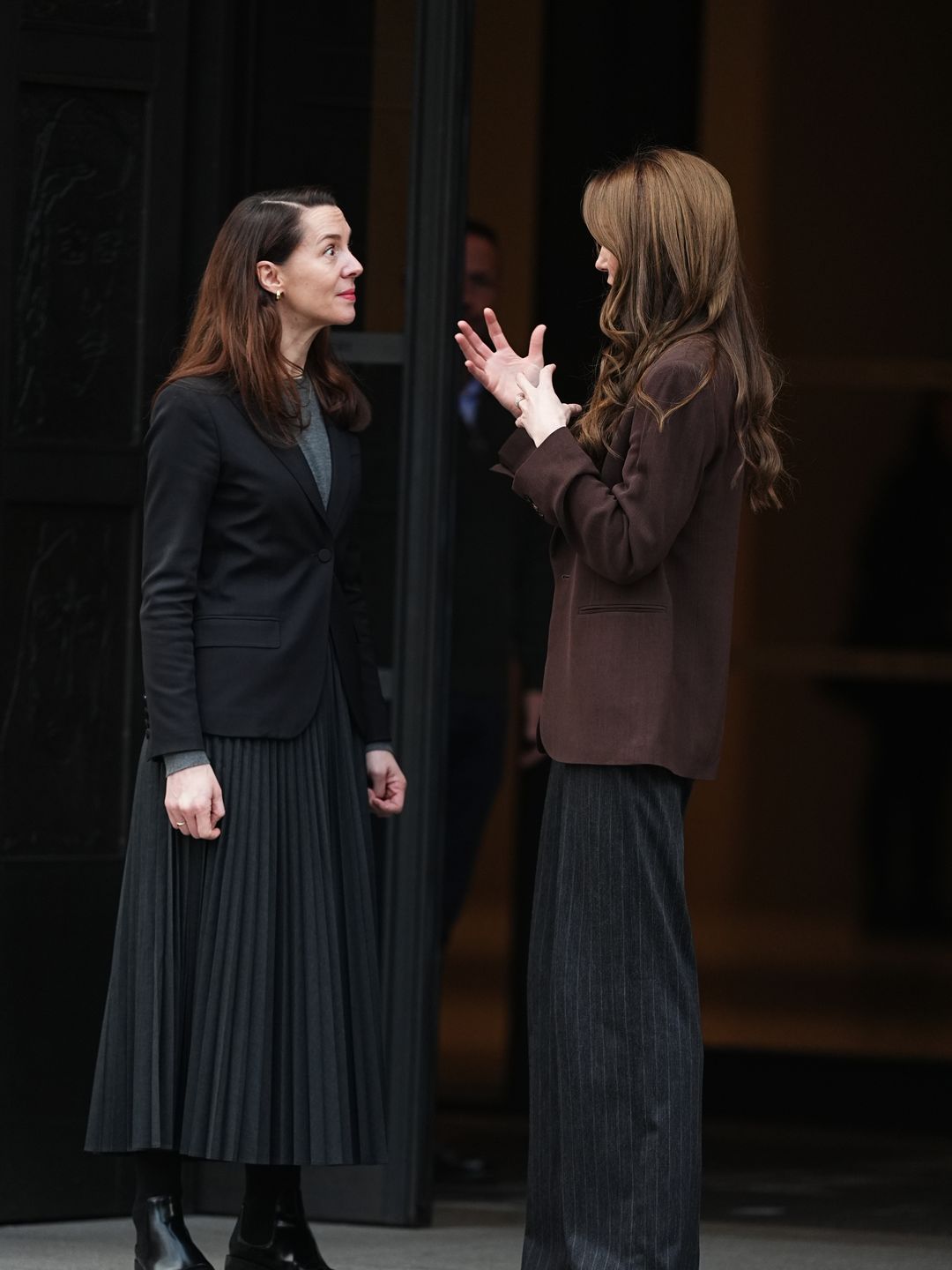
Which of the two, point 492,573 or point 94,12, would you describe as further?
point 492,573

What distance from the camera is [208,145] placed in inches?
168

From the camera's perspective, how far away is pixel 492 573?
5348 millimetres

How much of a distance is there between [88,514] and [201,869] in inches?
40.2

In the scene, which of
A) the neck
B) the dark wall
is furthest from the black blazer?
the dark wall

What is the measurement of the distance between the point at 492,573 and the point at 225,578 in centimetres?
192

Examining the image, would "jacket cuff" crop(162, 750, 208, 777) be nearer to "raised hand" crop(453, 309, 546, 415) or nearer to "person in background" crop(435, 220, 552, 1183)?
"raised hand" crop(453, 309, 546, 415)

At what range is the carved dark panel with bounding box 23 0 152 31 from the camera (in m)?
4.16

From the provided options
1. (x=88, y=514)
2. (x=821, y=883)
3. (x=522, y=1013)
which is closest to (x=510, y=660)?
(x=522, y=1013)

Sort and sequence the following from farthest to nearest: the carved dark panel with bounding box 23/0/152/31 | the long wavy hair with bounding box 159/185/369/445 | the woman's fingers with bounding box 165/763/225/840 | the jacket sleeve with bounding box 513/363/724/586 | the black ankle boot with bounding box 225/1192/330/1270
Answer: the carved dark panel with bounding box 23/0/152/31
the black ankle boot with bounding box 225/1192/330/1270
the long wavy hair with bounding box 159/185/369/445
the woman's fingers with bounding box 165/763/225/840
the jacket sleeve with bounding box 513/363/724/586

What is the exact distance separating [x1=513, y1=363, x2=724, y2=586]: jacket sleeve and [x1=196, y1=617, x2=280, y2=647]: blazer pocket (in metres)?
0.60

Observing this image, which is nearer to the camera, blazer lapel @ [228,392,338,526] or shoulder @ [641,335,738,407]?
shoulder @ [641,335,738,407]

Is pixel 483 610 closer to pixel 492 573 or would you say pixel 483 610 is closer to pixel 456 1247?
pixel 492 573

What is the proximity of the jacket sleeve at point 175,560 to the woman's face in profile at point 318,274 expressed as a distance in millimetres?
241

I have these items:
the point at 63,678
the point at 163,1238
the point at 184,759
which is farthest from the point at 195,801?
the point at 63,678
